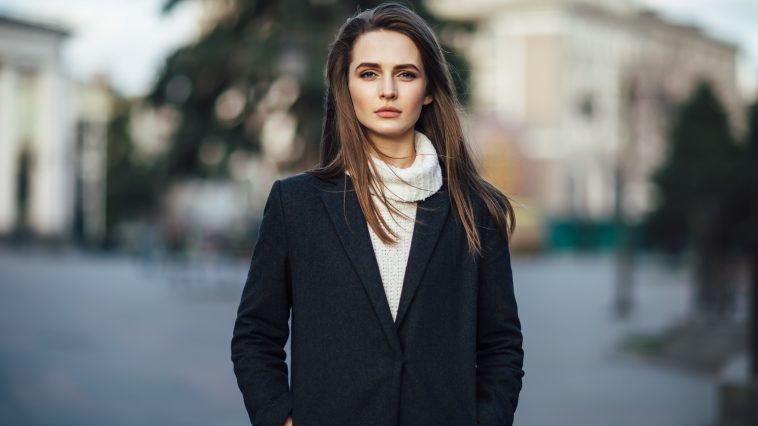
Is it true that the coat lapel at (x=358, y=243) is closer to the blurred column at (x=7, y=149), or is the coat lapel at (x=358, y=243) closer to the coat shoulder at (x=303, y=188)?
the coat shoulder at (x=303, y=188)

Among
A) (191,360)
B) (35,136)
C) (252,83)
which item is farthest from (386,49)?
(35,136)

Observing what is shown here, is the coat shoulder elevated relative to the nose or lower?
lower

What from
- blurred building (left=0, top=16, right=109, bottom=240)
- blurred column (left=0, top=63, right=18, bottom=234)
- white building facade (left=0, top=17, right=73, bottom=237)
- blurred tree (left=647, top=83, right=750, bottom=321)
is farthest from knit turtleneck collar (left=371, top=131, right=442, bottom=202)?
white building facade (left=0, top=17, right=73, bottom=237)

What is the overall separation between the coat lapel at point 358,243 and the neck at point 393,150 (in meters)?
0.11

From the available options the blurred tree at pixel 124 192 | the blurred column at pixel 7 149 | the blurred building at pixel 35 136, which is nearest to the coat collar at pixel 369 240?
the blurred building at pixel 35 136

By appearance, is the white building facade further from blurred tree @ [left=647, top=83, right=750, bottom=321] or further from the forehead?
the forehead

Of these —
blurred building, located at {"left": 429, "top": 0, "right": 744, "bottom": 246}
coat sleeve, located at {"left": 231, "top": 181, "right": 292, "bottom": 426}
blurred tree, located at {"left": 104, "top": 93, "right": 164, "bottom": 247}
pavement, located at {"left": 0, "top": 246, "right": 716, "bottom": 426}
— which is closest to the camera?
coat sleeve, located at {"left": 231, "top": 181, "right": 292, "bottom": 426}

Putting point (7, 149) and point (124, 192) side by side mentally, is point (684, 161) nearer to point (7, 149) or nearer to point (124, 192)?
point (7, 149)

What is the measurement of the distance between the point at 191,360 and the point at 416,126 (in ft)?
27.5

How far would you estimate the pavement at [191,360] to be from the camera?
775cm

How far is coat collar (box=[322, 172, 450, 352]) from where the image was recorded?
7.73ft

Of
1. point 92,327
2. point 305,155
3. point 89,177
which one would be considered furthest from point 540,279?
point 89,177

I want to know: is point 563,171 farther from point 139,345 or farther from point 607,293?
point 139,345

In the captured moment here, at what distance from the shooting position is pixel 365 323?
2361 millimetres
